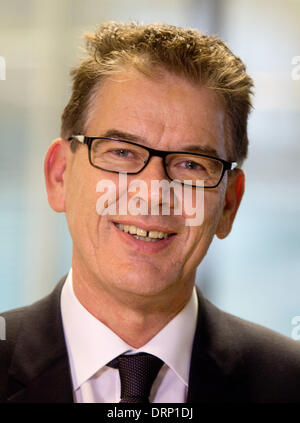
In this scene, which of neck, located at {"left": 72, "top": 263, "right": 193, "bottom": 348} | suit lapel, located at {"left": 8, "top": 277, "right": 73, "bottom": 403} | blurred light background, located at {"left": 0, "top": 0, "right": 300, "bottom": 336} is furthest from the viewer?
blurred light background, located at {"left": 0, "top": 0, "right": 300, "bottom": 336}

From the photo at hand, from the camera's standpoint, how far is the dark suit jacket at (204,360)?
1.31 meters

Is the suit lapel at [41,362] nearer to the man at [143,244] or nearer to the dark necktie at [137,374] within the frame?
the man at [143,244]

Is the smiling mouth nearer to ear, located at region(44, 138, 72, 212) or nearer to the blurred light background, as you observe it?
ear, located at region(44, 138, 72, 212)

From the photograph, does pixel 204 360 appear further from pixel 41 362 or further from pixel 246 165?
pixel 246 165

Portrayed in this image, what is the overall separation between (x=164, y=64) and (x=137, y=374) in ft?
2.38

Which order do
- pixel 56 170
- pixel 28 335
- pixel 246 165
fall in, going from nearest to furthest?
pixel 28 335, pixel 56 170, pixel 246 165

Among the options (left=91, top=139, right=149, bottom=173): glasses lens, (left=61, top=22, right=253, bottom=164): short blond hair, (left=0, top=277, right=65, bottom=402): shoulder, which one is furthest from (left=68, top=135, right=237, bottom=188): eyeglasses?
(left=0, top=277, right=65, bottom=402): shoulder

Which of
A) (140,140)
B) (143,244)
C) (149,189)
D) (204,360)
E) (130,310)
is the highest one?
(140,140)

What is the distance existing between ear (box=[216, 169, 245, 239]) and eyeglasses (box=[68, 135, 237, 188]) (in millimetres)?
151

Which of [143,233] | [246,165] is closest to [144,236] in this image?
[143,233]

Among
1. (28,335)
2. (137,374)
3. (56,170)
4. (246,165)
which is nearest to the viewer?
(137,374)

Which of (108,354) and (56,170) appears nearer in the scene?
(108,354)

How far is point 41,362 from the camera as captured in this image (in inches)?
53.0

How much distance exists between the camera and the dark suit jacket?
4.31 feet
